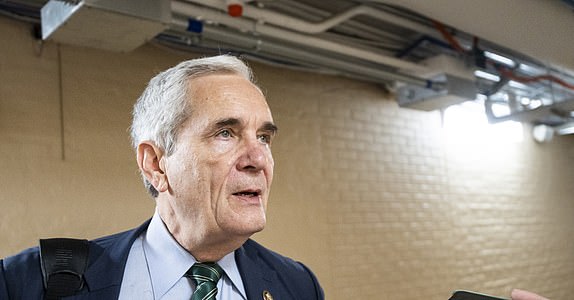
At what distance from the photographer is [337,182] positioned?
4352 mm

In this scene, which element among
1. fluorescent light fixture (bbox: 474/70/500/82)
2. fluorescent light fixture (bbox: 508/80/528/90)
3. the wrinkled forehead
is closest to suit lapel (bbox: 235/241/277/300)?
the wrinkled forehead

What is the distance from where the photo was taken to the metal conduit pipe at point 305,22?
9.89 ft

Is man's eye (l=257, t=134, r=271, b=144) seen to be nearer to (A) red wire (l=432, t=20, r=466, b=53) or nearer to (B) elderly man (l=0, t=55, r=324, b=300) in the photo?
(B) elderly man (l=0, t=55, r=324, b=300)

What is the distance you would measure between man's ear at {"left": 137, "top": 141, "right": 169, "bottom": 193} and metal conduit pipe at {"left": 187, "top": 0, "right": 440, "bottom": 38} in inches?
57.0

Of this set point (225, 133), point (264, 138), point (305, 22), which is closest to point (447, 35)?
point (305, 22)

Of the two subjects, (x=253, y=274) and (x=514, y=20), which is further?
(x=514, y=20)

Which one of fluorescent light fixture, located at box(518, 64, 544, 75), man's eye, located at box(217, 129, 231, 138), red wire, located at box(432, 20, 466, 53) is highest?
red wire, located at box(432, 20, 466, 53)

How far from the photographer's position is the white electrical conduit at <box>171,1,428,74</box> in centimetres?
292

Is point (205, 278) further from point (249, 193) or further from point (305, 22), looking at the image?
point (305, 22)

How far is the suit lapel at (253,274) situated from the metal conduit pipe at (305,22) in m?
1.61

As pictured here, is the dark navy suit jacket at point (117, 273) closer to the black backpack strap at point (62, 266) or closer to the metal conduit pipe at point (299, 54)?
the black backpack strap at point (62, 266)

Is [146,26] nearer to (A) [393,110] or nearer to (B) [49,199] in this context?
(B) [49,199]

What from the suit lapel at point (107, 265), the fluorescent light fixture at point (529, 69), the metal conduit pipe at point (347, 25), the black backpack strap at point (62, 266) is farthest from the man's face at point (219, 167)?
the fluorescent light fixture at point (529, 69)

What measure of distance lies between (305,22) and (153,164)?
1.98 metres
